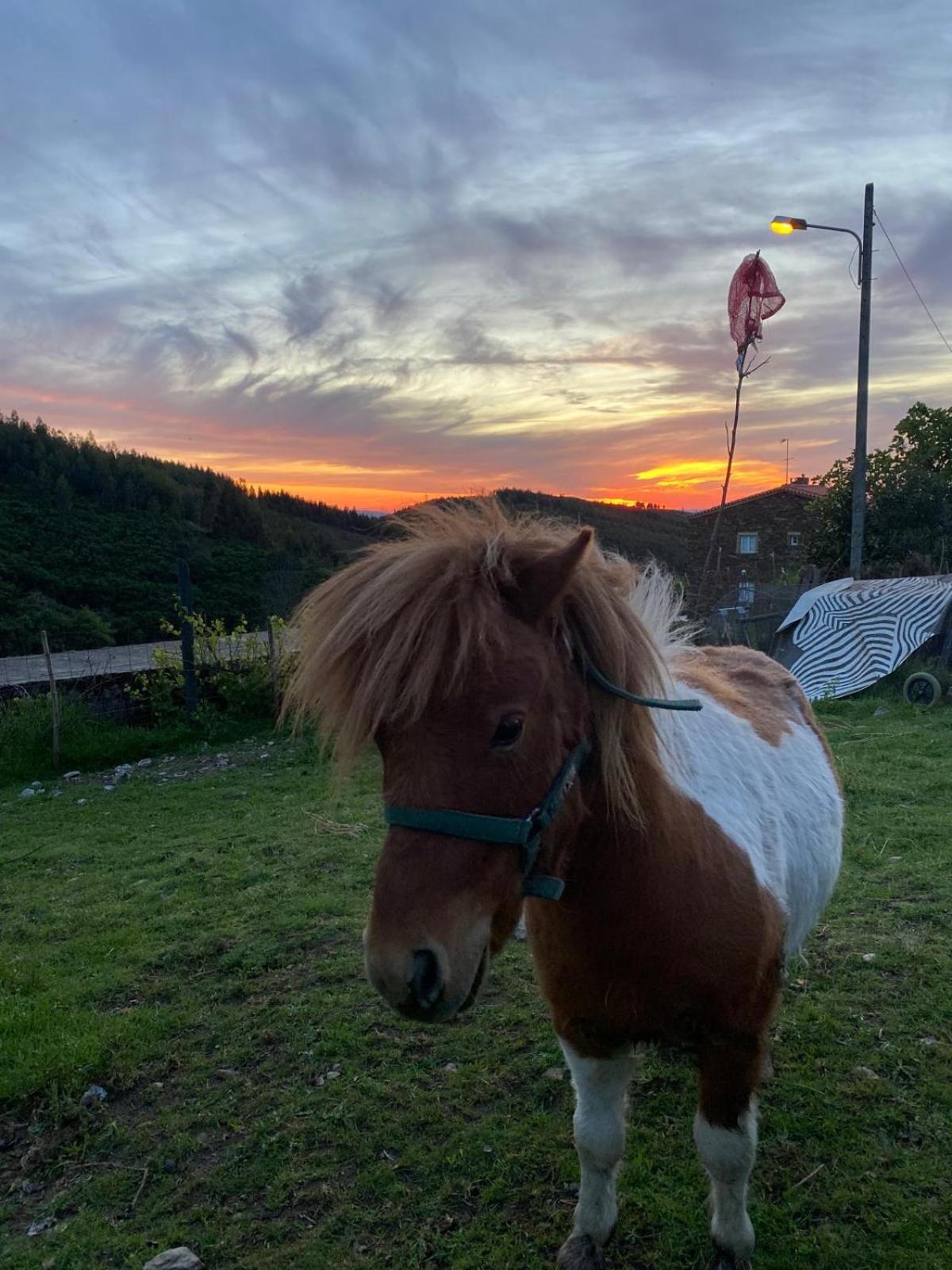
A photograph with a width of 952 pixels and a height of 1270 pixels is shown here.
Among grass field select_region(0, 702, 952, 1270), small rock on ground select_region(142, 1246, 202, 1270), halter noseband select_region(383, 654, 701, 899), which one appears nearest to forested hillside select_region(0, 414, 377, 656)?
grass field select_region(0, 702, 952, 1270)

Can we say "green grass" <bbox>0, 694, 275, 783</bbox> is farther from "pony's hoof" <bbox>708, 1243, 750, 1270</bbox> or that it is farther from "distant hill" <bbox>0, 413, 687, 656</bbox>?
"distant hill" <bbox>0, 413, 687, 656</bbox>

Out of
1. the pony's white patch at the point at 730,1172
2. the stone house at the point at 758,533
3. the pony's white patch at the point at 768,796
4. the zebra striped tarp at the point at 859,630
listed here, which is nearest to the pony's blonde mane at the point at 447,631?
the pony's white patch at the point at 768,796

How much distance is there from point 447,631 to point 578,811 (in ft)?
1.60

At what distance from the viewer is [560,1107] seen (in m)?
2.82

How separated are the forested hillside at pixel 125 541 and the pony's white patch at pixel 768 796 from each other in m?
19.2

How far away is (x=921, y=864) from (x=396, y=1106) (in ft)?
12.1

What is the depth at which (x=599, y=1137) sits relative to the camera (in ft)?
7.20

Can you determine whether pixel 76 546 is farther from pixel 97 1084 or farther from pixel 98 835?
pixel 97 1084

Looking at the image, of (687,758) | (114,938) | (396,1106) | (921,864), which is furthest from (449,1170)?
(921,864)

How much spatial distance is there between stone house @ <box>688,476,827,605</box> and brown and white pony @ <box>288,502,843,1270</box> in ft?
87.5

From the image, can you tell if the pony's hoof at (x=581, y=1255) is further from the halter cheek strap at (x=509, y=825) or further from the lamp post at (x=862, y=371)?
the lamp post at (x=862, y=371)

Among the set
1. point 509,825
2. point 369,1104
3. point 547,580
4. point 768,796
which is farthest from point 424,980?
point 369,1104

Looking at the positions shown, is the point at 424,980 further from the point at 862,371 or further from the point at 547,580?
the point at 862,371

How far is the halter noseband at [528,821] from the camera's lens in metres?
1.35
